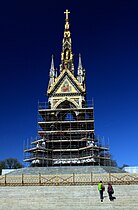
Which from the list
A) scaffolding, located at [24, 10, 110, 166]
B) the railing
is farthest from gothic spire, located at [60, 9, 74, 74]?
the railing

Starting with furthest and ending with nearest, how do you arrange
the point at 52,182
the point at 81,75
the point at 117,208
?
the point at 81,75, the point at 52,182, the point at 117,208

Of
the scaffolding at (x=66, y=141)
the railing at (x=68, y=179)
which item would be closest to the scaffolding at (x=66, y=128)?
the scaffolding at (x=66, y=141)

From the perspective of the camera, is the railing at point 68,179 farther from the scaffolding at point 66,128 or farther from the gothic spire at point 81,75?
the gothic spire at point 81,75

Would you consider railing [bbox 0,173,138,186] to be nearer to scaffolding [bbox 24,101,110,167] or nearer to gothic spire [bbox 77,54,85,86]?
scaffolding [bbox 24,101,110,167]

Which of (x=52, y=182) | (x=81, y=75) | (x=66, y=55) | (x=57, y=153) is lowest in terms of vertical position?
(x=52, y=182)

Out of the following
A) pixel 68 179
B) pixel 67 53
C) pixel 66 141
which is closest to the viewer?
pixel 68 179

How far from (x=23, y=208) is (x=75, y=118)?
99.7ft

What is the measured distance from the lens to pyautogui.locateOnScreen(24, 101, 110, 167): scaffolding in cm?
4316

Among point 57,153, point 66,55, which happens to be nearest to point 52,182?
point 57,153

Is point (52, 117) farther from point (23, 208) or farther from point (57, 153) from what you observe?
point (23, 208)

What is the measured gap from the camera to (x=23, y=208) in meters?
19.6

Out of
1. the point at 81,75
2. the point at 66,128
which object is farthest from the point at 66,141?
the point at 81,75

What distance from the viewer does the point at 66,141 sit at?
45281 mm

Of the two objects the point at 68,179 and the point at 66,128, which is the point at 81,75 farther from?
the point at 68,179
